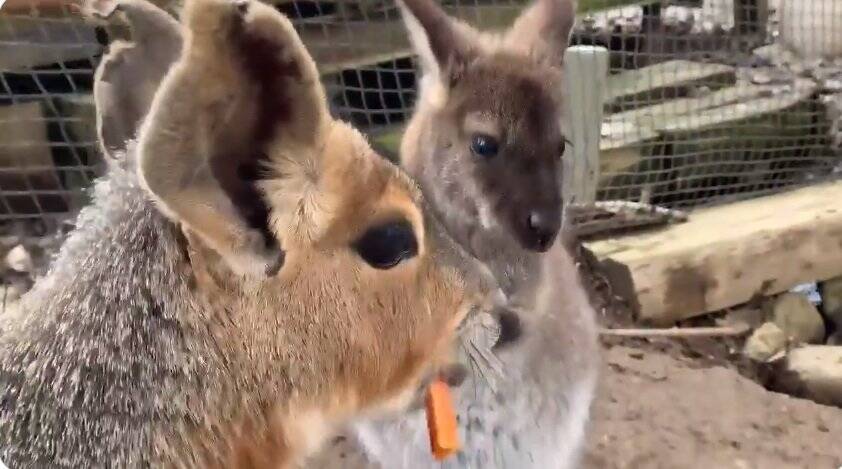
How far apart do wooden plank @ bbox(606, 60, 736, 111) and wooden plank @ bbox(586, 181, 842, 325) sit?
1.15 ft

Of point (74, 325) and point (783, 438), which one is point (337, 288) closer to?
point (74, 325)

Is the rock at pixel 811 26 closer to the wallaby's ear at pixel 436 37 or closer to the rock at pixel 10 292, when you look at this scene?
the wallaby's ear at pixel 436 37

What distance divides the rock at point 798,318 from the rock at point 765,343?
5 cm

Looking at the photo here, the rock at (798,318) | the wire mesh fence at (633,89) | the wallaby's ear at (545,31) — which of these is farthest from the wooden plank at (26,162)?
the rock at (798,318)

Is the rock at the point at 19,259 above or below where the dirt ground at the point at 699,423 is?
above

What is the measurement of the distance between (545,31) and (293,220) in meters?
0.77

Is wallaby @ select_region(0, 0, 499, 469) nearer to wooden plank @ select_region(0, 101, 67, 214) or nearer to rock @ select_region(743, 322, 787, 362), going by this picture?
wooden plank @ select_region(0, 101, 67, 214)

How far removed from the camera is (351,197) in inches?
→ 36.7

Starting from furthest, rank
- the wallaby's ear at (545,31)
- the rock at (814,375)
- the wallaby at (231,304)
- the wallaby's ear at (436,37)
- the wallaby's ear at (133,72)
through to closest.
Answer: the rock at (814,375)
the wallaby's ear at (545,31)
the wallaby's ear at (436,37)
the wallaby's ear at (133,72)
the wallaby at (231,304)

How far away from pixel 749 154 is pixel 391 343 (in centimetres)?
172

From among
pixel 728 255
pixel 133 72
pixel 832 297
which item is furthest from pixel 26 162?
pixel 832 297

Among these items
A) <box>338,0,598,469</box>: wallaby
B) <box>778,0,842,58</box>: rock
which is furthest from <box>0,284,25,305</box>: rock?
<box>778,0,842,58</box>: rock

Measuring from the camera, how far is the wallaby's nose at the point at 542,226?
1458 millimetres

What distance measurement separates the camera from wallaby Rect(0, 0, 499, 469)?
854 mm
